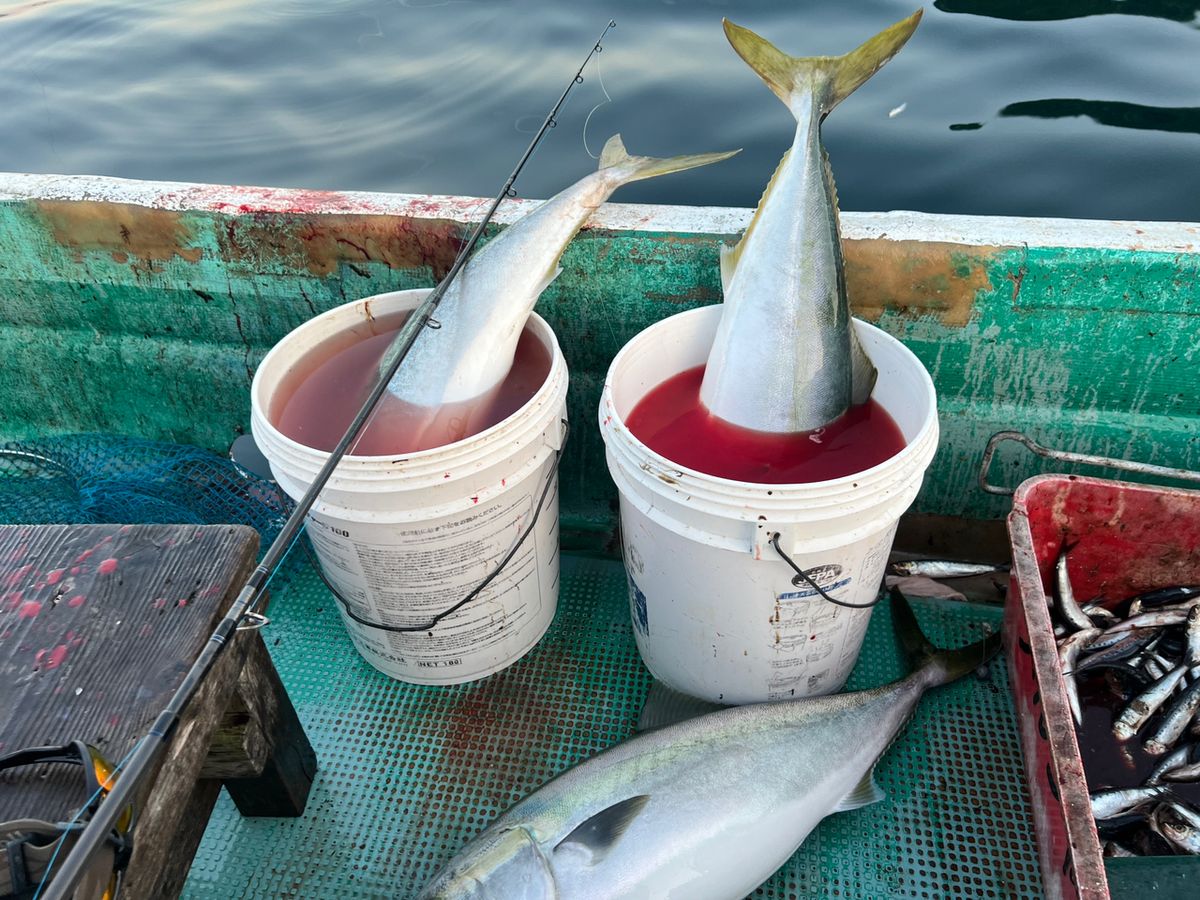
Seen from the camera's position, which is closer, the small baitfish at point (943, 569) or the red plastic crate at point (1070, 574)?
the red plastic crate at point (1070, 574)

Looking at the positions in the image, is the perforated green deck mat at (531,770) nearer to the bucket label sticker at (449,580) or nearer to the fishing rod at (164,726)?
the bucket label sticker at (449,580)

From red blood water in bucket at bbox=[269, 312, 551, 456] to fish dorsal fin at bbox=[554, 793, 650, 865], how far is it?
1009 mm

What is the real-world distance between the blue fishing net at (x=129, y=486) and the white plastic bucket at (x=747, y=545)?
4.11 feet

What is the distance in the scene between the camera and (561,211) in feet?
7.36

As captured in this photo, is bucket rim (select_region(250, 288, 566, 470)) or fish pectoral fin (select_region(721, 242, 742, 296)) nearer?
bucket rim (select_region(250, 288, 566, 470))

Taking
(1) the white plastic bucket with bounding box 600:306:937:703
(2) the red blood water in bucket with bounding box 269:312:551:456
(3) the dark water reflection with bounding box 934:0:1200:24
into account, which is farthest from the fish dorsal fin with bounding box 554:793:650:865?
(3) the dark water reflection with bounding box 934:0:1200:24

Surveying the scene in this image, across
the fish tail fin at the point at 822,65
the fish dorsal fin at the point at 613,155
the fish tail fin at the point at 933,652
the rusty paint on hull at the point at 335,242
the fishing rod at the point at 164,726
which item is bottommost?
the fish tail fin at the point at 933,652

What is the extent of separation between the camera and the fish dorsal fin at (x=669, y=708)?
2.08 metres

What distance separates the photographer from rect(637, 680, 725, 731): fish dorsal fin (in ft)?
6.81

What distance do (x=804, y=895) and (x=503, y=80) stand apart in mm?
5416

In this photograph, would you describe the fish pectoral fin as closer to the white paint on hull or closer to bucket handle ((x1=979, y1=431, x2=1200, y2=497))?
the white paint on hull

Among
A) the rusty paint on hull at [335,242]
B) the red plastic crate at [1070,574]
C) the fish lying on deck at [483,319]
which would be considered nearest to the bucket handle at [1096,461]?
the red plastic crate at [1070,574]

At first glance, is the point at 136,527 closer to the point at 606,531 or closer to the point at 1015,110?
the point at 606,531

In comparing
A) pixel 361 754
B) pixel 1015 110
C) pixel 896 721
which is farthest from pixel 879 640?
pixel 1015 110
